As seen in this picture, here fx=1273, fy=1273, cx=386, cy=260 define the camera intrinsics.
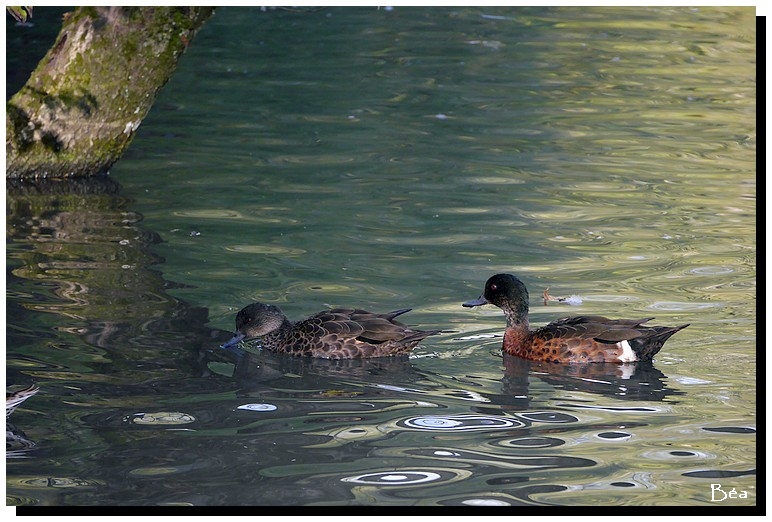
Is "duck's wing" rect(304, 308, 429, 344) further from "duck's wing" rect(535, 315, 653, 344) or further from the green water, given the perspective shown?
Result: "duck's wing" rect(535, 315, 653, 344)

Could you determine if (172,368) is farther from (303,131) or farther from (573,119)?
(573,119)

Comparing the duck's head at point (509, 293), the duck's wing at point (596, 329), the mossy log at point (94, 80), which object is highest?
the mossy log at point (94, 80)

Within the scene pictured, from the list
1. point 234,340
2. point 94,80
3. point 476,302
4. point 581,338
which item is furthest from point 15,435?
point 94,80

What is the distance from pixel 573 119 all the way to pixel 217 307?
8008 mm

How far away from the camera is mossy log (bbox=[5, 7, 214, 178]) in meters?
12.9

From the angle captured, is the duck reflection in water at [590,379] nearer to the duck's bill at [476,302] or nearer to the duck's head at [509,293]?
the duck's head at [509,293]

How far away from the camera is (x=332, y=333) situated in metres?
8.77

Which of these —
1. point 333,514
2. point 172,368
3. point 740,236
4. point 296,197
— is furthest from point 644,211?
point 333,514

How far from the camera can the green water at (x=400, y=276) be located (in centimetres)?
684

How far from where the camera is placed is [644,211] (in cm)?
1250

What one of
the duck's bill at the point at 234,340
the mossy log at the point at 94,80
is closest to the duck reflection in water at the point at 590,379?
the duck's bill at the point at 234,340

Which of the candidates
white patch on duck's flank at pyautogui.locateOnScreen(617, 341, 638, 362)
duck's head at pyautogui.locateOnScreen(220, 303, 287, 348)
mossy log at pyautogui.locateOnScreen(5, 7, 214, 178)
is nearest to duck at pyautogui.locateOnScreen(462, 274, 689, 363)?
white patch on duck's flank at pyautogui.locateOnScreen(617, 341, 638, 362)

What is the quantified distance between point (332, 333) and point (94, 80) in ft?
18.1

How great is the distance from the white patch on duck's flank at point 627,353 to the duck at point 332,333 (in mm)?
1251
